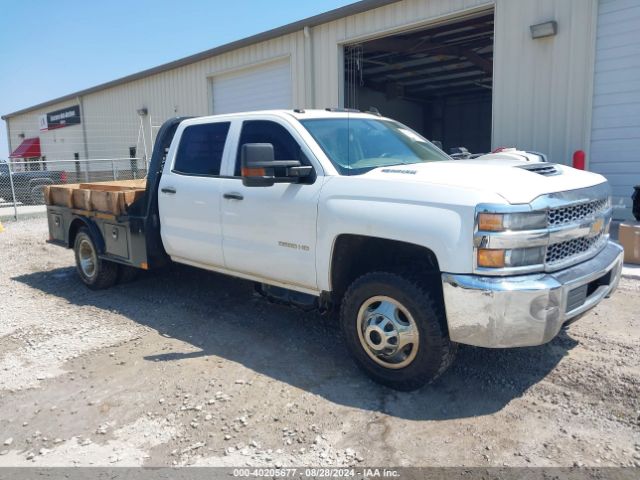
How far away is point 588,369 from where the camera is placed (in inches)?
157

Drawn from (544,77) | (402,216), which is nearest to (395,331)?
(402,216)

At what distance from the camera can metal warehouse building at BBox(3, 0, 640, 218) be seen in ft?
29.4

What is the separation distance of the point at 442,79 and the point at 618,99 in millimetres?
12117

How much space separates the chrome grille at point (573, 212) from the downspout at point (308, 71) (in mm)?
10402

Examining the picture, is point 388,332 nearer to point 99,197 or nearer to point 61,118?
point 99,197

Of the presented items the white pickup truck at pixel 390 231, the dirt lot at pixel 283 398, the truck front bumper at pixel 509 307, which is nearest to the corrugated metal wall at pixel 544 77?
the dirt lot at pixel 283 398

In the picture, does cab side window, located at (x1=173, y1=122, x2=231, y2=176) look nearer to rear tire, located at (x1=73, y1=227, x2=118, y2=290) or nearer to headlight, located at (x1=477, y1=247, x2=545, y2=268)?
rear tire, located at (x1=73, y1=227, x2=118, y2=290)

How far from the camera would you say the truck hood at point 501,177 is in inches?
131

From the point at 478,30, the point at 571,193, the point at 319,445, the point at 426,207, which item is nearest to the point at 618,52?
the point at 478,30

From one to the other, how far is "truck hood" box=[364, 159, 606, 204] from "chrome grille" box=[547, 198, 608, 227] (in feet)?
0.43

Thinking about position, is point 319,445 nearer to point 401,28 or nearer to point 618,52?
point 618,52

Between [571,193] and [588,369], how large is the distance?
1385 mm

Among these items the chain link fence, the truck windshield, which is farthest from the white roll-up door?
the chain link fence

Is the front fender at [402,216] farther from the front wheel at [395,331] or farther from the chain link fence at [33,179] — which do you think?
the chain link fence at [33,179]
